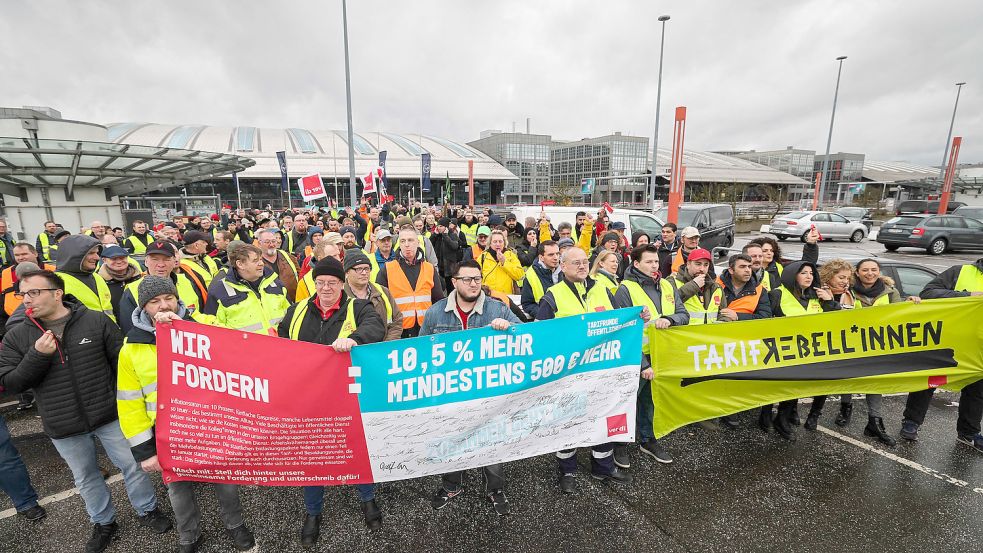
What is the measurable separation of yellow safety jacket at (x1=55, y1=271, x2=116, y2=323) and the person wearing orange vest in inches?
96.1

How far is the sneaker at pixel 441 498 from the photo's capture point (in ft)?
11.1

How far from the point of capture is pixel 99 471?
3.04 metres

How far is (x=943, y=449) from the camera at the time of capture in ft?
13.3

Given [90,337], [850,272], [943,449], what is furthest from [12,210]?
[943,449]

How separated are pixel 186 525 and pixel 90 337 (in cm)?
140

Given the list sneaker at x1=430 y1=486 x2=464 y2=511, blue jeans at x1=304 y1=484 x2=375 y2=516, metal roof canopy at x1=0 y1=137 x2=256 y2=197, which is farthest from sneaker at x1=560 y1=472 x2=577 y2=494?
metal roof canopy at x1=0 y1=137 x2=256 y2=197

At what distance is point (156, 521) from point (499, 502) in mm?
2512

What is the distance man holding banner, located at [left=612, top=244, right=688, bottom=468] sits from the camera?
3785mm

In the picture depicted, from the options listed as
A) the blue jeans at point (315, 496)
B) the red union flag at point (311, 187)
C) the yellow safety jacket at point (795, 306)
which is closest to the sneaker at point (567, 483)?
the blue jeans at point (315, 496)

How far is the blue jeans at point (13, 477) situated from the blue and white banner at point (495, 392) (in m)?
2.71

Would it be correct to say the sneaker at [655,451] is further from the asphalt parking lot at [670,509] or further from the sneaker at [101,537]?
the sneaker at [101,537]

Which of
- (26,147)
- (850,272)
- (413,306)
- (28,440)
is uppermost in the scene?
(26,147)

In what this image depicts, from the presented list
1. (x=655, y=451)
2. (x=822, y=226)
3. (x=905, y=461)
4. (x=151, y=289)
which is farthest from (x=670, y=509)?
(x=822, y=226)

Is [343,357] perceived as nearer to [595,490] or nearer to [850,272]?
[595,490]
